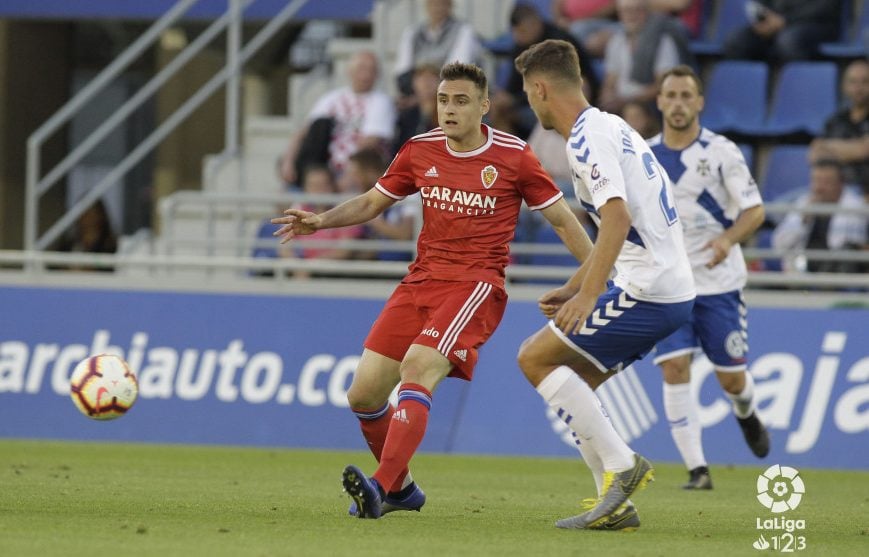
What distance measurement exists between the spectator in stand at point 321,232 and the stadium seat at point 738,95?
158 inches

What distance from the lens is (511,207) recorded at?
25.8ft

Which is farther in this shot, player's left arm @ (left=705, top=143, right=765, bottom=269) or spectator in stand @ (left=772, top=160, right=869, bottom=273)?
spectator in stand @ (left=772, top=160, right=869, bottom=273)

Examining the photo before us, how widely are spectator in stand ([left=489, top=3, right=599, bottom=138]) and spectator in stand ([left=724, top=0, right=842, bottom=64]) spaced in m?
2.02

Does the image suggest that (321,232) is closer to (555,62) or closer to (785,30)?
(785,30)

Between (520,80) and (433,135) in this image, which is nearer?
(433,135)

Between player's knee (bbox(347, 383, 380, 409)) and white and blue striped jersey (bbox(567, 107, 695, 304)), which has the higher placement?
white and blue striped jersey (bbox(567, 107, 695, 304))

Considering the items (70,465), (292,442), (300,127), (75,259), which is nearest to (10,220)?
(300,127)

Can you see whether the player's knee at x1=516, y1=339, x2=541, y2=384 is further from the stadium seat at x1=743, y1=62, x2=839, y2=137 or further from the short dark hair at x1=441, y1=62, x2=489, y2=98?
the stadium seat at x1=743, y1=62, x2=839, y2=137

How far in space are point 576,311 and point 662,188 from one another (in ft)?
2.78

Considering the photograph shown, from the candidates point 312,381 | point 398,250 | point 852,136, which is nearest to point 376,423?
point 312,381

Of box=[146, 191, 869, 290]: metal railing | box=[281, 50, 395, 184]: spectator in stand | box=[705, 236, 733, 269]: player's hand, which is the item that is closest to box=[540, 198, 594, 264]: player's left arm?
box=[705, 236, 733, 269]: player's hand

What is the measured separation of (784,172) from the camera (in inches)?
628

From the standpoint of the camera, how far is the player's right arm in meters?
7.76

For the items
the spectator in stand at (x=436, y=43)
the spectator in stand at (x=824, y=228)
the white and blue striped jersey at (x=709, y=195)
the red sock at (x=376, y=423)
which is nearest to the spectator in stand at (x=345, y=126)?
the spectator in stand at (x=436, y=43)
